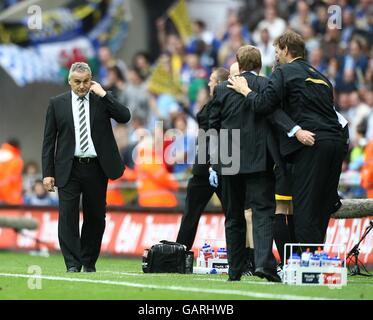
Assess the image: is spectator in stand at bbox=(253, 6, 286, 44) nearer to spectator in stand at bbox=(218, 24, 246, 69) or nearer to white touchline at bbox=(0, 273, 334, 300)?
spectator in stand at bbox=(218, 24, 246, 69)

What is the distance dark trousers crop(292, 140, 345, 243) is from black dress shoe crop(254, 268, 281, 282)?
40cm

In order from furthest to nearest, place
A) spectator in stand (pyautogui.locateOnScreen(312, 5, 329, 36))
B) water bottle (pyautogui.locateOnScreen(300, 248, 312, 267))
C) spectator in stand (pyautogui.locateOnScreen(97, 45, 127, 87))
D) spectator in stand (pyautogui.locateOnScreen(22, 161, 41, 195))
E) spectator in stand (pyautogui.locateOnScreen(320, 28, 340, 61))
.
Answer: spectator in stand (pyautogui.locateOnScreen(97, 45, 127, 87))
spectator in stand (pyautogui.locateOnScreen(22, 161, 41, 195))
spectator in stand (pyautogui.locateOnScreen(312, 5, 329, 36))
spectator in stand (pyautogui.locateOnScreen(320, 28, 340, 61))
water bottle (pyautogui.locateOnScreen(300, 248, 312, 267))

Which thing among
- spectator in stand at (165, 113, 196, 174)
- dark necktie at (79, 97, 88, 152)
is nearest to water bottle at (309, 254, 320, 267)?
dark necktie at (79, 97, 88, 152)

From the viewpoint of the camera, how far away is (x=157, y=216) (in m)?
19.0

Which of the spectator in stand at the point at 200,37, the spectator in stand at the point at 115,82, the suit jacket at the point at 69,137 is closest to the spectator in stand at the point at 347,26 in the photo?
the spectator in stand at the point at 200,37

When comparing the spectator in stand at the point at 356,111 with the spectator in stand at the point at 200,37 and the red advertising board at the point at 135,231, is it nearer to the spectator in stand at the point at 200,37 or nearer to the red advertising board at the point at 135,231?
the red advertising board at the point at 135,231

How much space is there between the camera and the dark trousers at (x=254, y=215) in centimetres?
1152

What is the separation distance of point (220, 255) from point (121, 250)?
5.22 metres

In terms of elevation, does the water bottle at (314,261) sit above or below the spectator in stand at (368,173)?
below

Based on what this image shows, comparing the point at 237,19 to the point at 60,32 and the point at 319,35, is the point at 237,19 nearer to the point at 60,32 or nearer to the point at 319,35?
the point at 319,35

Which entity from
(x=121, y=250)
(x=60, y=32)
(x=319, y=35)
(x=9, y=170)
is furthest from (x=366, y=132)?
(x=60, y=32)

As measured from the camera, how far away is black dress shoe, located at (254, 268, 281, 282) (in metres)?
11.5

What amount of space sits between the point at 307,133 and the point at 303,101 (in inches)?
13.9

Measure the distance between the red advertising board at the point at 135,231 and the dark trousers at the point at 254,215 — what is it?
4.77m
